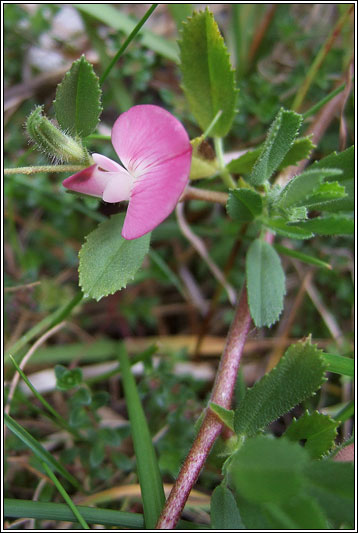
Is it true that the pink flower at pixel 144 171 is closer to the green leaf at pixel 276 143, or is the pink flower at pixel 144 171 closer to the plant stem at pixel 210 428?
the green leaf at pixel 276 143

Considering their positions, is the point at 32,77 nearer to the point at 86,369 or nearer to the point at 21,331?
the point at 21,331

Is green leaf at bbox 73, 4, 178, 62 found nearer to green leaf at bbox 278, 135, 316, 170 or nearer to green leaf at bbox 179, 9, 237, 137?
green leaf at bbox 179, 9, 237, 137

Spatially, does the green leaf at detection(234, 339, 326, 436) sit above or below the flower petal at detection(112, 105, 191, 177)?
below

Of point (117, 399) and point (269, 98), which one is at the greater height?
point (269, 98)

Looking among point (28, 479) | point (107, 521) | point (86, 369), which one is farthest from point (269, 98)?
point (28, 479)

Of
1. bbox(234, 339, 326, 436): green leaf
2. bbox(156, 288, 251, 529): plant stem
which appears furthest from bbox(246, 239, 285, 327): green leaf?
bbox(234, 339, 326, 436): green leaf

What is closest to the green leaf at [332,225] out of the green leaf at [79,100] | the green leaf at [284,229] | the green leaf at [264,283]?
the green leaf at [284,229]

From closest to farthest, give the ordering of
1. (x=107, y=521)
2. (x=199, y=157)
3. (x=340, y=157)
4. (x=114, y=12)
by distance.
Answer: (x=107, y=521) < (x=340, y=157) < (x=199, y=157) < (x=114, y=12)
